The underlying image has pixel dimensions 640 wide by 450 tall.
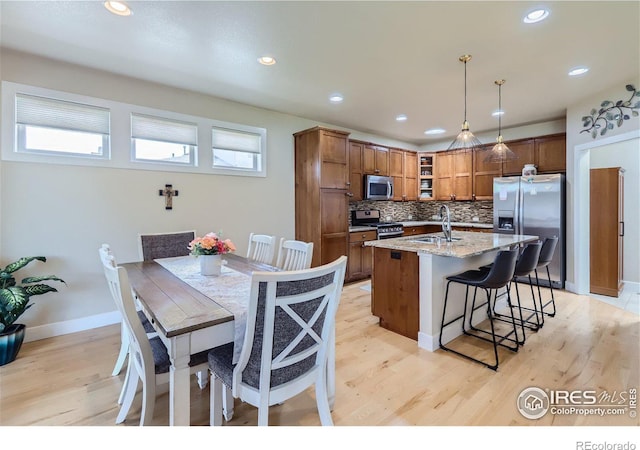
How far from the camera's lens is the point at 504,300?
365 cm

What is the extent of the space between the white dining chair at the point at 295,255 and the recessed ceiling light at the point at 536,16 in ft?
7.52

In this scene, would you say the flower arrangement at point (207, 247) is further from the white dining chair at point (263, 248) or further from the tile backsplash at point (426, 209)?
the tile backsplash at point (426, 209)

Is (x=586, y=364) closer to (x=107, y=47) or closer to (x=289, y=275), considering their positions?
(x=289, y=275)

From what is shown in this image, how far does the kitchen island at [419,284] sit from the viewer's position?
2.57 metres

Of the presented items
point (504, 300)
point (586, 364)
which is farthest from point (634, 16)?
point (504, 300)

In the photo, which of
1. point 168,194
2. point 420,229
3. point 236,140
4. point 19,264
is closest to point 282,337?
point 19,264

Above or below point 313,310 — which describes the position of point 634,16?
above

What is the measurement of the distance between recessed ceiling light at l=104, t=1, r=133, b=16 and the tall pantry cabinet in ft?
8.21

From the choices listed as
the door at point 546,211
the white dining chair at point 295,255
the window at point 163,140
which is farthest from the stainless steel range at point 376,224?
the window at point 163,140

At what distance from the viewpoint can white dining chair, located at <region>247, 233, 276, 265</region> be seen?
2773 millimetres

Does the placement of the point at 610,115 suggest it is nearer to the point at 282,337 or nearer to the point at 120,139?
the point at 282,337

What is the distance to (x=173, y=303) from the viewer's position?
1.51 metres

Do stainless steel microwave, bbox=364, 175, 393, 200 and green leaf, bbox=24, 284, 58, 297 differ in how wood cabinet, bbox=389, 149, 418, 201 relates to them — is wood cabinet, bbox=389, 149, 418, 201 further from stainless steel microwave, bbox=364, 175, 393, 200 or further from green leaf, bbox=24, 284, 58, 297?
green leaf, bbox=24, 284, 58, 297
